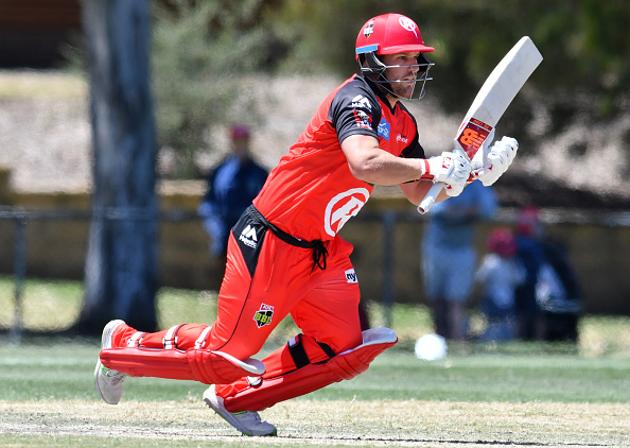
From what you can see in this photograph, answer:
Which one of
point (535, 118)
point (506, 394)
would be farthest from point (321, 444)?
point (535, 118)

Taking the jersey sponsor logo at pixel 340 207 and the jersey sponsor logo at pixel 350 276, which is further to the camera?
the jersey sponsor logo at pixel 350 276

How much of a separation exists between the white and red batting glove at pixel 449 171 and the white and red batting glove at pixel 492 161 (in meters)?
0.12

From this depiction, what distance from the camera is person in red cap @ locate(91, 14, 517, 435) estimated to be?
689 centimetres

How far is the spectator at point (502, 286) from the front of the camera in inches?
575

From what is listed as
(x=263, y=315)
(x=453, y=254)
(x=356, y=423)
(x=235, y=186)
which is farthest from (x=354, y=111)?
(x=453, y=254)

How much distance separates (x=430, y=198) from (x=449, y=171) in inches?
7.9

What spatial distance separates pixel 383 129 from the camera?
22.4ft

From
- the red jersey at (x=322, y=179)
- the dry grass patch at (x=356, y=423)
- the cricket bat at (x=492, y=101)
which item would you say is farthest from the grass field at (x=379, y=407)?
the cricket bat at (x=492, y=101)

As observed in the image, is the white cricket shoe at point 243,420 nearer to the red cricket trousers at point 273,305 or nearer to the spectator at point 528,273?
the red cricket trousers at point 273,305

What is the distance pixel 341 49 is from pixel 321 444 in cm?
1371

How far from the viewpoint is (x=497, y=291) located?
14.9 m

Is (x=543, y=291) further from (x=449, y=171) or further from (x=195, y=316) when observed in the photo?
(x=449, y=171)

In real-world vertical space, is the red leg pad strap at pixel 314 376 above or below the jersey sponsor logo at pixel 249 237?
below

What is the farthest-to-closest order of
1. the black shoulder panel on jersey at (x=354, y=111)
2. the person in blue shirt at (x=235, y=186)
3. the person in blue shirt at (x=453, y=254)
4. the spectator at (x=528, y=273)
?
the spectator at (x=528, y=273) → the person in blue shirt at (x=453, y=254) → the person in blue shirt at (x=235, y=186) → the black shoulder panel on jersey at (x=354, y=111)
